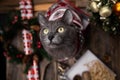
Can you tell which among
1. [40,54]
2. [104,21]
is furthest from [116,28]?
[40,54]

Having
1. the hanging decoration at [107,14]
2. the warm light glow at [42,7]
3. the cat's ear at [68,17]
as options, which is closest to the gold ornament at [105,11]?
the hanging decoration at [107,14]

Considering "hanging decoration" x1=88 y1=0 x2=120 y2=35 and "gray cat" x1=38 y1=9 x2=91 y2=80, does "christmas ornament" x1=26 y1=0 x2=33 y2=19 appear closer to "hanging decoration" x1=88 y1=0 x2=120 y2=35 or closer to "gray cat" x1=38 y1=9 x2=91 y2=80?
"gray cat" x1=38 y1=9 x2=91 y2=80

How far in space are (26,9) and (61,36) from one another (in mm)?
368

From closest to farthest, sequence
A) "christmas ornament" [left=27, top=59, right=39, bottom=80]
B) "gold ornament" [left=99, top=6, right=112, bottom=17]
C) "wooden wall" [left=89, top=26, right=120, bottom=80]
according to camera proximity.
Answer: "gold ornament" [left=99, top=6, right=112, bottom=17] < "wooden wall" [left=89, top=26, right=120, bottom=80] < "christmas ornament" [left=27, top=59, right=39, bottom=80]

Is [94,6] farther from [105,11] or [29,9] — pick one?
[29,9]

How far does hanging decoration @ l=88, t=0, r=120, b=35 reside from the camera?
4.21ft

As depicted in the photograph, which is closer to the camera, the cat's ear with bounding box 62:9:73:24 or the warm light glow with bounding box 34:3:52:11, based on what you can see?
the cat's ear with bounding box 62:9:73:24

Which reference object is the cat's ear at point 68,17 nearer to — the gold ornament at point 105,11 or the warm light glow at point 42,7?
the gold ornament at point 105,11

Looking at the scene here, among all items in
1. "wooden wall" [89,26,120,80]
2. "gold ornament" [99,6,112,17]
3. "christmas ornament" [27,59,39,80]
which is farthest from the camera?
"christmas ornament" [27,59,39,80]

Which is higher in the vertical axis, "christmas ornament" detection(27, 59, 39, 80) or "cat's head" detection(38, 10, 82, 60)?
"cat's head" detection(38, 10, 82, 60)

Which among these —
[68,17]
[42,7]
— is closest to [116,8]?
[68,17]

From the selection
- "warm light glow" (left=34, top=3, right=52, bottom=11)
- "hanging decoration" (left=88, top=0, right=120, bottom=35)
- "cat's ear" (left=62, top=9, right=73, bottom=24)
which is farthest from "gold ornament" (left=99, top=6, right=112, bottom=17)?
"warm light glow" (left=34, top=3, right=52, bottom=11)

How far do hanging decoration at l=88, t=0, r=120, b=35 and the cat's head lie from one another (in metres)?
0.10

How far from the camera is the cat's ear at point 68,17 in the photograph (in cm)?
132
